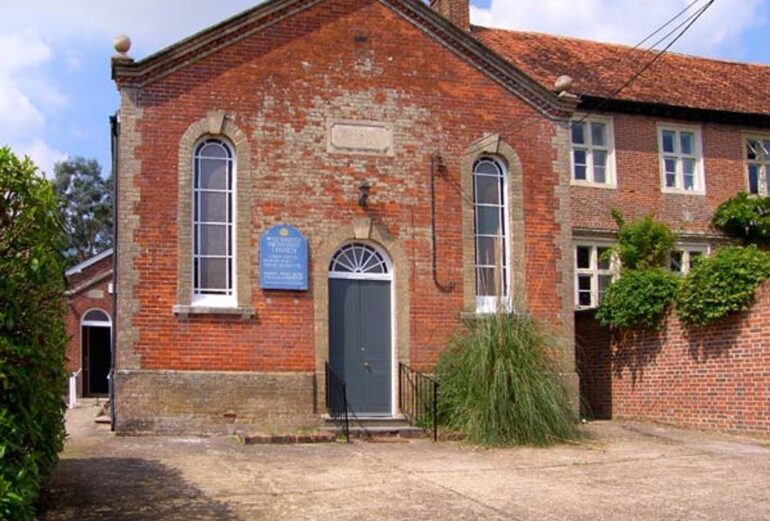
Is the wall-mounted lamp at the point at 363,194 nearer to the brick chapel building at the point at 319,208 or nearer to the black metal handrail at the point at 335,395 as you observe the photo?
the brick chapel building at the point at 319,208

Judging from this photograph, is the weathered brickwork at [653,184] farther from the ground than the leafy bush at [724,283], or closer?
farther from the ground

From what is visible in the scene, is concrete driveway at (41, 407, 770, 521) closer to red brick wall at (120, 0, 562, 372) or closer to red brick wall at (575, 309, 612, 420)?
red brick wall at (120, 0, 562, 372)

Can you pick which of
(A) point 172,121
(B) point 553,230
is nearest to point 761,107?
(B) point 553,230

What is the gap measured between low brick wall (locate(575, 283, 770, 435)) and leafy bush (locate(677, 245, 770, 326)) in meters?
0.21

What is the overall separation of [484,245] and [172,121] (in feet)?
18.7

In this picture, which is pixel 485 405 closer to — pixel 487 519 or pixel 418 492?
pixel 418 492

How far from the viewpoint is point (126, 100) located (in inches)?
561

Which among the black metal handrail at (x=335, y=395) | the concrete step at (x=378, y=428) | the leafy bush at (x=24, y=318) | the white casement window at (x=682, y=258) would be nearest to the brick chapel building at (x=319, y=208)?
the black metal handrail at (x=335, y=395)

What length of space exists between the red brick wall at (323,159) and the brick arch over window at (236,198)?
129 millimetres

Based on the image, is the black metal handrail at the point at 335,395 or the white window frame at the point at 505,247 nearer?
the black metal handrail at the point at 335,395

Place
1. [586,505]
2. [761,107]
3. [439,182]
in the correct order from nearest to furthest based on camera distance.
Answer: [586,505] < [439,182] < [761,107]

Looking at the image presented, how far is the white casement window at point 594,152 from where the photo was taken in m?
21.4

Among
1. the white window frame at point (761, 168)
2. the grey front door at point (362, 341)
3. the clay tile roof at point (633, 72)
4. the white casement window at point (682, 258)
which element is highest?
the clay tile roof at point (633, 72)

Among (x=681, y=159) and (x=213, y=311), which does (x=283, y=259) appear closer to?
(x=213, y=311)
